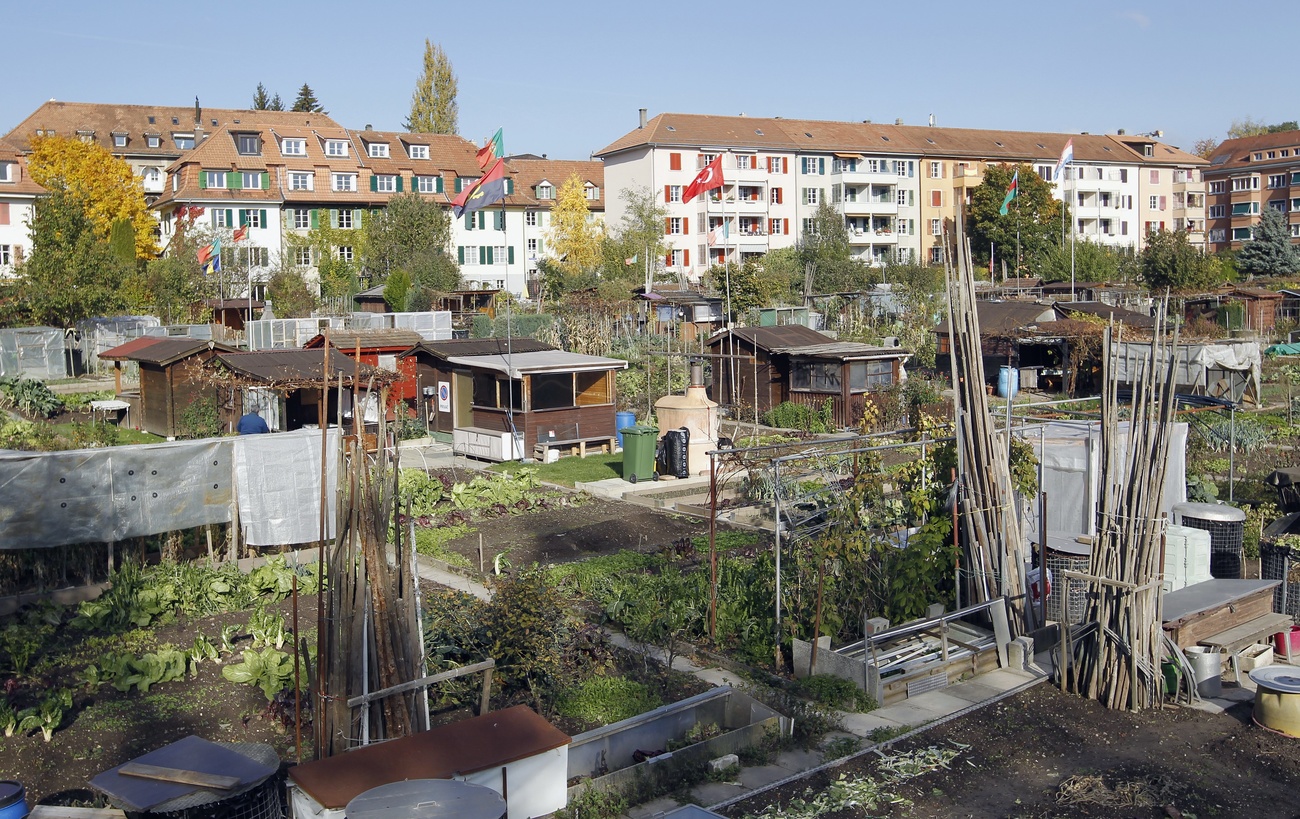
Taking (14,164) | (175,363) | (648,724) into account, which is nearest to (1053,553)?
(648,724)

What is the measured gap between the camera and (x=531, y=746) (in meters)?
7.86

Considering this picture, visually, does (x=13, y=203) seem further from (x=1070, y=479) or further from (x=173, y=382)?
(x=1070, y=479)

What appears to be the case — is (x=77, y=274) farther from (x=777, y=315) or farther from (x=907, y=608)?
(x=907, y=608)

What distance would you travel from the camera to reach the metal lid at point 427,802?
6.14 meters

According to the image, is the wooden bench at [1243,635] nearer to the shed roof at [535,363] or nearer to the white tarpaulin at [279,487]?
the white tarpaulin at [279,487]

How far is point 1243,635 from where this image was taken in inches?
455

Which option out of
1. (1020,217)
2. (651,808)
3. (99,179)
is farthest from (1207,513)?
(1020,217)

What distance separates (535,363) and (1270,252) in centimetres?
6110

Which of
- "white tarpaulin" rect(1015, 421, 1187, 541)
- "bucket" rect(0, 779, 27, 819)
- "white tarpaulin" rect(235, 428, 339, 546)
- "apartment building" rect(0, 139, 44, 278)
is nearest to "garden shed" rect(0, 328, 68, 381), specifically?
"white tarpaulin" rect(235, 428, 339, 546)

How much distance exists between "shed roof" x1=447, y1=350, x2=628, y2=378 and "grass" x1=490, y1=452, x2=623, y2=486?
1.90m

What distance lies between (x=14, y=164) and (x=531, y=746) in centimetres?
6403

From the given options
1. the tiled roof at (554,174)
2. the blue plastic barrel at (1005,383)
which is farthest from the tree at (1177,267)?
the tiled roof at (554,174)

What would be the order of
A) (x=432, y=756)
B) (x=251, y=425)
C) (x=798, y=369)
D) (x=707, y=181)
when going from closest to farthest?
(x=432, y=756), (x=251, y=425), (x=798, y=369), (x=707, y=181)

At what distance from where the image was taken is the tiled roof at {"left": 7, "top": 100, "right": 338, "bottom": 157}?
69750 mm
